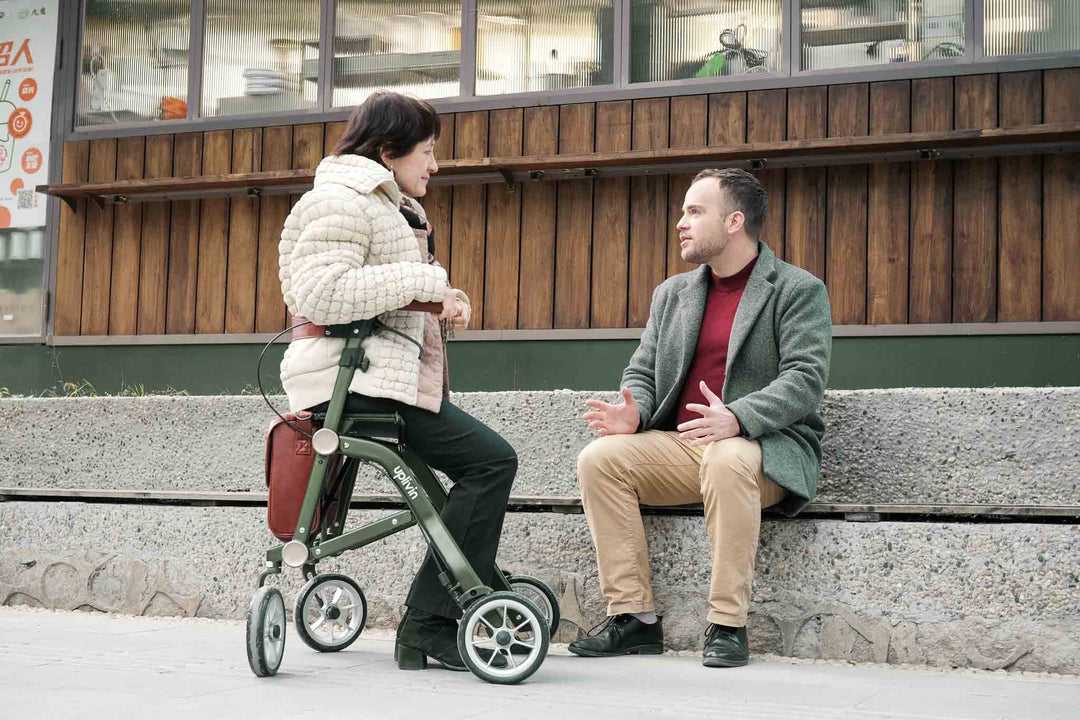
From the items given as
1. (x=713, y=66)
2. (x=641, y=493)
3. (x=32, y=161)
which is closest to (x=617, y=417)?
(x=641, y=493)

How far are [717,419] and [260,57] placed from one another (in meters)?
3.77

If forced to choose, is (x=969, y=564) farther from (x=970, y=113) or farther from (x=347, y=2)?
(x=347, y=2)

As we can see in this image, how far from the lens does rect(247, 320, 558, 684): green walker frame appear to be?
285 centimetres

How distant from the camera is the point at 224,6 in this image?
20.3ft

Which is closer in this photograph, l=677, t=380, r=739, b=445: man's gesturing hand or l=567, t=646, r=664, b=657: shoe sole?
l=677, t=380, r=739, b=445: man's gesturing hand

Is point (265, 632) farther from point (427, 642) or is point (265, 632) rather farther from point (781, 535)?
point (781, 535)

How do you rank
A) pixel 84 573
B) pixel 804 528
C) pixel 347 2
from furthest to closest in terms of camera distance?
1. pixel 347 2
2. pixel 84 573
3. pixel 804 528

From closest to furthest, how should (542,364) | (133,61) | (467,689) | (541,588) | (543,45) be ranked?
(467,689), (541,588), (542,364), (543,45), (133,61)

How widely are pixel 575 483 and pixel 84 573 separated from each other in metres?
1.78

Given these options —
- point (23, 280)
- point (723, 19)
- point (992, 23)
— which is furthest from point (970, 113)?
point (23, 280)

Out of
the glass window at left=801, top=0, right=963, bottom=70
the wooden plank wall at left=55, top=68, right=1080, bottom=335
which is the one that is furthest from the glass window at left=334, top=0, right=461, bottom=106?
the glass window at left=801, top=0, right=963, bottom=70

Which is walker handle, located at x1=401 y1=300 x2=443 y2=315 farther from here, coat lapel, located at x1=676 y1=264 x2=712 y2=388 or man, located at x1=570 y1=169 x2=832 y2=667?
coat lapel, located at x1=676 y1=264 x2=712 y2=388

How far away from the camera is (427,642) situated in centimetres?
305

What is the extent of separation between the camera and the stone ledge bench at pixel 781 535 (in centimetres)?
318
